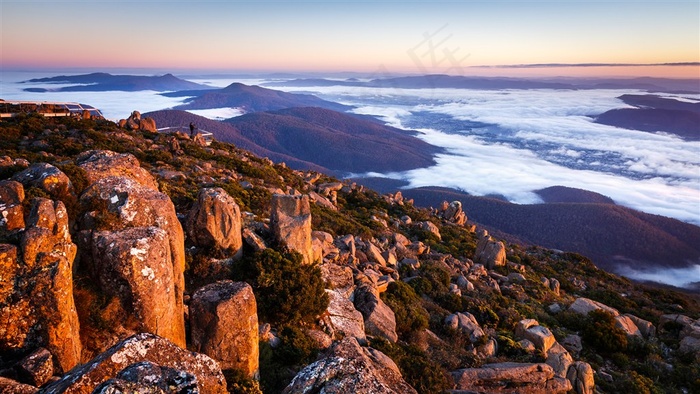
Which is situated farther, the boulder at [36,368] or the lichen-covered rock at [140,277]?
the lichen-covered rock at [140,277]

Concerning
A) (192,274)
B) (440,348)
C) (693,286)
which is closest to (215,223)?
(192,274)

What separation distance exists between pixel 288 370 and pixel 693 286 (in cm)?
12529

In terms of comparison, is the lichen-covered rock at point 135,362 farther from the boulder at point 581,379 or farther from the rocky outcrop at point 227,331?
the boulder at point 581,379

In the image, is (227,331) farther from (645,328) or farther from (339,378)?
(645,328)

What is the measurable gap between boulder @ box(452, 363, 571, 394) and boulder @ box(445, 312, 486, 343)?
2932mm

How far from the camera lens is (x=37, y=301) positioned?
6898 millimetres

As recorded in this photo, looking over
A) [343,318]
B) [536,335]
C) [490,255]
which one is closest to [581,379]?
[536,335]

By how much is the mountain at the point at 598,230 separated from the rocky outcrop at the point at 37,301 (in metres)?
118

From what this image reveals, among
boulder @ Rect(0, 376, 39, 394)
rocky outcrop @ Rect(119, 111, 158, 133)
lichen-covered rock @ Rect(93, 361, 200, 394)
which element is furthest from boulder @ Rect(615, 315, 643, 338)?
rocky outcrop @ Rect(119, 111, 158, 133)

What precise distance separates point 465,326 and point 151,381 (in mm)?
14997

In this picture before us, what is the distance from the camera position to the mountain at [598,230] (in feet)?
385

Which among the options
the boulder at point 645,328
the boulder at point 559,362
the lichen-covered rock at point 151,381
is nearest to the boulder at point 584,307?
the boulder at point 645,328

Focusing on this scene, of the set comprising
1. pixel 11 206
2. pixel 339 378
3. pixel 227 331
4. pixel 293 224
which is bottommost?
pixel 227 331

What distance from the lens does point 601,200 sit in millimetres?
181625
